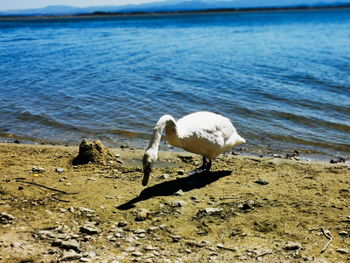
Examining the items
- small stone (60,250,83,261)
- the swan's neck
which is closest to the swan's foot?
the swan's neck

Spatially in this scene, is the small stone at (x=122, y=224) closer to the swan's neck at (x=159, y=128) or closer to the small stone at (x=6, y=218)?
the swan's neck at (x=159, y=128)

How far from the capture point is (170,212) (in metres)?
6.59

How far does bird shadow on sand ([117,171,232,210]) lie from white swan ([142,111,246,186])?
0.94 feet

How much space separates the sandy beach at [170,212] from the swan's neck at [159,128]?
3.11 feet

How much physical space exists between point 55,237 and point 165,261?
1.59 meters

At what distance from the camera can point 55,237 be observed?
5.59 metres

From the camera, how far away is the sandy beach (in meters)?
5.45

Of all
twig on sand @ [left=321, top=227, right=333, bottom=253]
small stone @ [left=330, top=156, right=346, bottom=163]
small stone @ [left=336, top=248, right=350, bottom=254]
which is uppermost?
twig on sand @ [left=321, top=227, right=333, bottom=253]

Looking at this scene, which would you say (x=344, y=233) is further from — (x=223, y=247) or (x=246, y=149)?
(x=246, y=149)

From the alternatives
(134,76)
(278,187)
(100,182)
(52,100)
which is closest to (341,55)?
(134,76)

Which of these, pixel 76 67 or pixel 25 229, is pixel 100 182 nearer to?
pixel 25 229

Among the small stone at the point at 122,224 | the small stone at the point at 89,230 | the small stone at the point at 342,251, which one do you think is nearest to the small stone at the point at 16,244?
the small stone at the point at 89,230

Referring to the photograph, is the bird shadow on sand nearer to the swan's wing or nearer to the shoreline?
the swan's wing

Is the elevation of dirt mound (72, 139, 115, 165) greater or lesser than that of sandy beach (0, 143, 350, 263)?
greater
